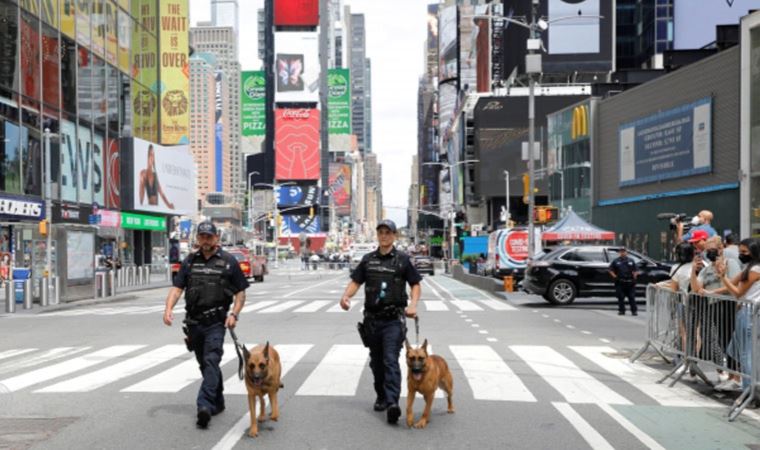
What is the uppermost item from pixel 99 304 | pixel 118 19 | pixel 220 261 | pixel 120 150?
pixel 118 19

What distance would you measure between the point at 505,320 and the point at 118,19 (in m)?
41.2

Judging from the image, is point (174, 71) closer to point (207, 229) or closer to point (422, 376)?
point (207, 229)

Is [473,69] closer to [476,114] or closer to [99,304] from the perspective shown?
[476,114]

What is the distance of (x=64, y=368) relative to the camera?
11445 mm

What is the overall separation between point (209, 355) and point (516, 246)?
108 feet

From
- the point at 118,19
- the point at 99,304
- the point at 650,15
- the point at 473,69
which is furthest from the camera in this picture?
the point at 473,69

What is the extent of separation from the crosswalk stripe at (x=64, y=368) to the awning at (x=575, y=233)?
75.7 ft

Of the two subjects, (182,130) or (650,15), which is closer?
(182,130)

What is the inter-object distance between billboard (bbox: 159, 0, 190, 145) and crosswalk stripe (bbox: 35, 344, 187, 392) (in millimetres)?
52226

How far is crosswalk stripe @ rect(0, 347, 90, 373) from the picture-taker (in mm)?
11703

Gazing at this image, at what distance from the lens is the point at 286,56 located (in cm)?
19738

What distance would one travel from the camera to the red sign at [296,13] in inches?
7618

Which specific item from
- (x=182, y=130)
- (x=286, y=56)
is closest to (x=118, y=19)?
(x=182, y=130)

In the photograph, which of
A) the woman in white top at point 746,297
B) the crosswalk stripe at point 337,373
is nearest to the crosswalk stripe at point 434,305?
the crosswalk stripe at point 337,373
